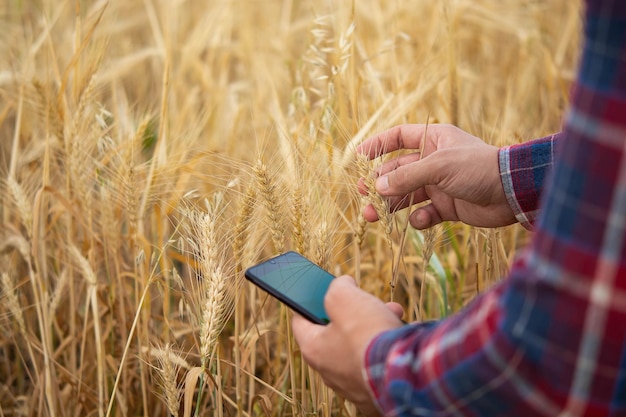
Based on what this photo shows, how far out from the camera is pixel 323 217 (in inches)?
51.0

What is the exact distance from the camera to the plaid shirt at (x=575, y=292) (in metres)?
0.62

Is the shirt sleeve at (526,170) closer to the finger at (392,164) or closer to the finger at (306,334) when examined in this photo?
the finger at (392,164)

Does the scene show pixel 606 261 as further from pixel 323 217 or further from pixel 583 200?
pixel 323 217

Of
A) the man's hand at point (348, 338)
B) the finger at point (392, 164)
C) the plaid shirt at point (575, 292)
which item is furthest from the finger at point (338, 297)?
the finger at point (392, 164)

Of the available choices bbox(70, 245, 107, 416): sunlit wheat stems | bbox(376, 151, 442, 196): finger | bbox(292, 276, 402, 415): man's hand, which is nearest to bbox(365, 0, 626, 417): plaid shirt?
bbox(292, 276, 402, 415): man's hand

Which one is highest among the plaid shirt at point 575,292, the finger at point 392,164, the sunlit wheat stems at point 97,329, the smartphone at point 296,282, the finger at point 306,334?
the plaid shirt at point 575,292

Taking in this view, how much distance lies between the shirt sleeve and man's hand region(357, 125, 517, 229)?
0.02m

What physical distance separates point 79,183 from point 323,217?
24.7 inches

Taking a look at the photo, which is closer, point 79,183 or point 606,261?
point 606,261

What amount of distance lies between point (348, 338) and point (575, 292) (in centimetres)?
30

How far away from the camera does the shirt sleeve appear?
1.31 meters

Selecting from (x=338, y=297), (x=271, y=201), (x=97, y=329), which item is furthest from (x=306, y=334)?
(x=97, y=329)

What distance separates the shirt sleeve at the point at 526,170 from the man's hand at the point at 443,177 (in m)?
0.02

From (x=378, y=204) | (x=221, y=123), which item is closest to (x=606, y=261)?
(x=378, y=204)
